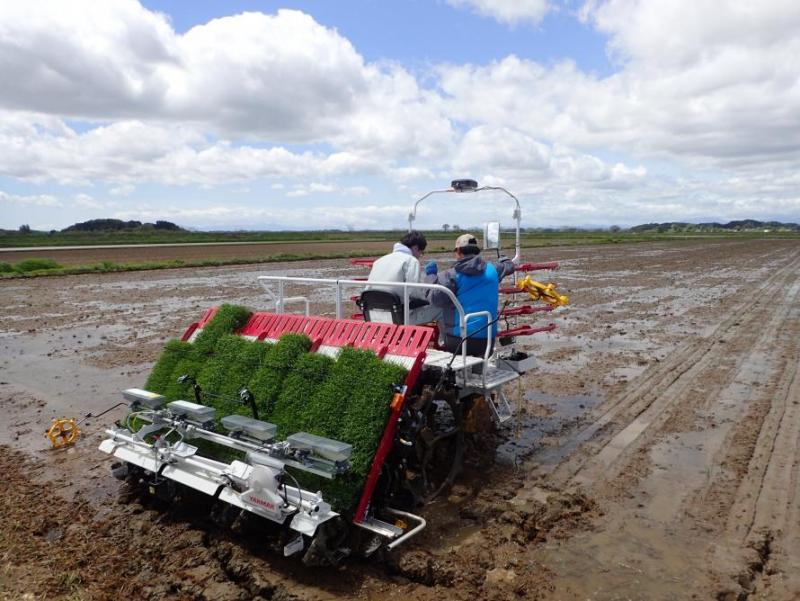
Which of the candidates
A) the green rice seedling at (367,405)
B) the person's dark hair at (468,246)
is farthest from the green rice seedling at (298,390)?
the person's dark hair at (468,246)

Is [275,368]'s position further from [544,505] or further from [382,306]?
[544,505]

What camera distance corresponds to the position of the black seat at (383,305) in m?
5.98

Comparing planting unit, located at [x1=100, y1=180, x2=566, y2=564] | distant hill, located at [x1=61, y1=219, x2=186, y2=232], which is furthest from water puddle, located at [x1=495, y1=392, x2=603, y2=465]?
distant hill, located at [x1=61, y1=219, x2=186, y2=232]

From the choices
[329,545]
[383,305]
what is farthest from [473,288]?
[329,545]

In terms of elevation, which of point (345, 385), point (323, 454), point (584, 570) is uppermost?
point (345, 385)

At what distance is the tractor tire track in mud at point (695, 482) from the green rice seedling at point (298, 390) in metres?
2.21

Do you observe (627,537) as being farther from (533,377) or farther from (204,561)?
(533,377)

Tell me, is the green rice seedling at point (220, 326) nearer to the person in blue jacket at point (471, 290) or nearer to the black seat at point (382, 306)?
the black seat at point (382, 306)

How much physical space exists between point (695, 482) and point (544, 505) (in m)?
1.60

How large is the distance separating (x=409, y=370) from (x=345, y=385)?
0.54 metres

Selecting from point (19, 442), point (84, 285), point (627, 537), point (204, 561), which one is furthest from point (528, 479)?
point (84, 285)

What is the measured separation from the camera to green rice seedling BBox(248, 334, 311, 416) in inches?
207

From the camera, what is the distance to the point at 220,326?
617cm

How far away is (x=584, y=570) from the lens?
4270mm
